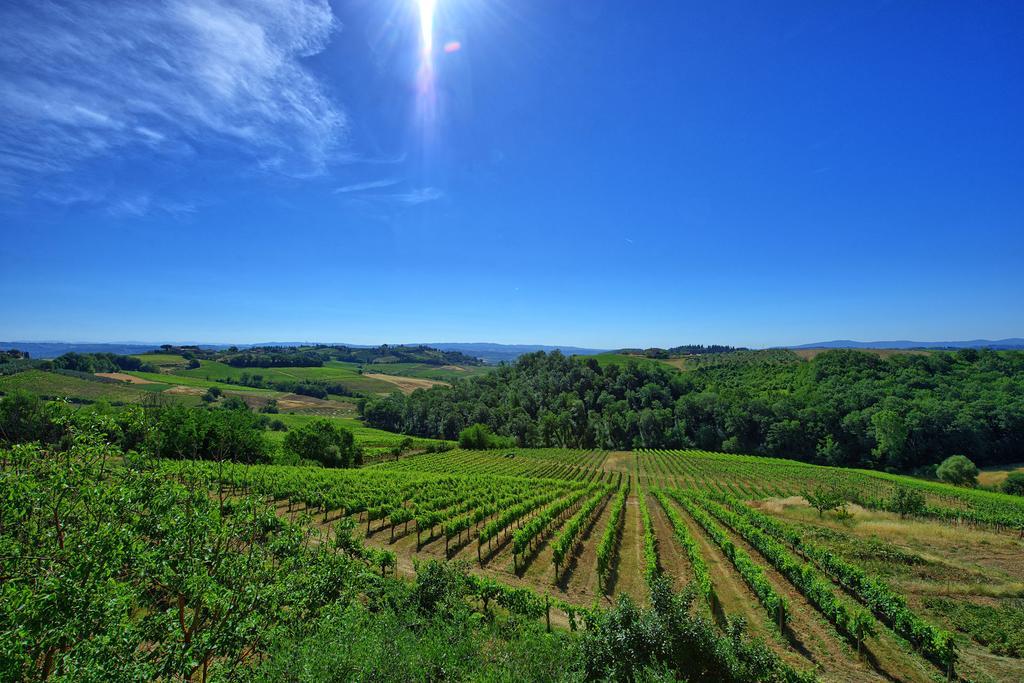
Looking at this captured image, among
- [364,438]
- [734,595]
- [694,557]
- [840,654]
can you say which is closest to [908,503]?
[694,557]

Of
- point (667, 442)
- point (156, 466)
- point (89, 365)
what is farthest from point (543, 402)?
point (89, 365)

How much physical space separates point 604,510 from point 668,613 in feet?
109

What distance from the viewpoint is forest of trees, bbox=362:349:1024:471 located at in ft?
298

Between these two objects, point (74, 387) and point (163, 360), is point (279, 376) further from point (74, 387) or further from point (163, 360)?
point (74, 387)

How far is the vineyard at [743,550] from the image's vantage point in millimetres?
18312

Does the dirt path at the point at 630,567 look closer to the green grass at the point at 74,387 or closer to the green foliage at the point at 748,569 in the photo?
the green foliage at the point at 748,569

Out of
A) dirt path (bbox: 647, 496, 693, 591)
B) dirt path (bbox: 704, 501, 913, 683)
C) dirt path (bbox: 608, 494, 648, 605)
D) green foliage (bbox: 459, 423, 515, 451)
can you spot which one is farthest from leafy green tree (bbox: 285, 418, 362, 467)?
dirt path (bbox: 704, 501, 913, 683)

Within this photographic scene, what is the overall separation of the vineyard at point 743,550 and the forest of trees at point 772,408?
5018 centimetres

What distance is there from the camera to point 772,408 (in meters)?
111

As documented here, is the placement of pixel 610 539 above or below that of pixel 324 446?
above

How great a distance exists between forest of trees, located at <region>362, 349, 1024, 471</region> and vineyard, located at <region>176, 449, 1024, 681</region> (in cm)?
5018

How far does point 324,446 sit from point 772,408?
115 metres

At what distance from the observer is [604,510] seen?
44.8m

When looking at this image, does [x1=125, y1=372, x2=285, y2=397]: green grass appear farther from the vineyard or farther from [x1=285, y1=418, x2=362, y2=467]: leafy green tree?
the vineyard
